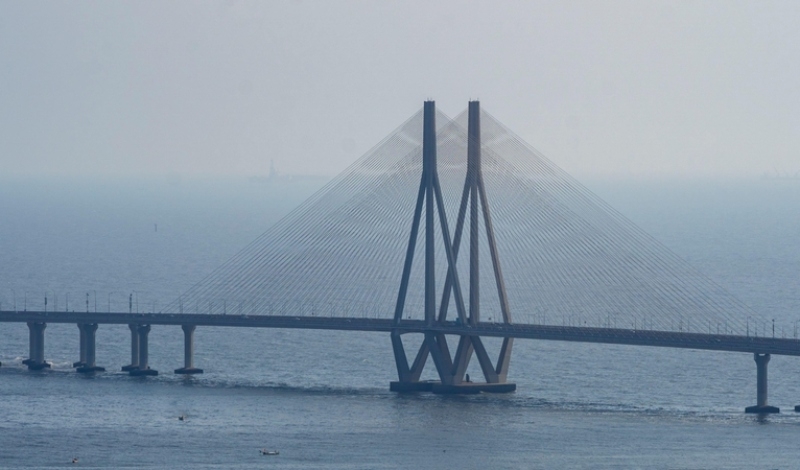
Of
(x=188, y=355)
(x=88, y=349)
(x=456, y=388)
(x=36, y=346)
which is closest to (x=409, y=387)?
(x=456, y=388)

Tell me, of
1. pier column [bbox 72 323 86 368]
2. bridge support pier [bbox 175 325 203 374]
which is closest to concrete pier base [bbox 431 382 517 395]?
bridge support pier [bbox 175 325 203 374]

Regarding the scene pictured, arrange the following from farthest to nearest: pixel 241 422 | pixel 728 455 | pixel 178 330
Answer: pixel 178 330 → pixel 241 422 → pixel 728 455

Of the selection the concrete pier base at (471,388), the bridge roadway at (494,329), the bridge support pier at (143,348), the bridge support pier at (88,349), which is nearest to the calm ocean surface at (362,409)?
the bridge support pier at (88,349)

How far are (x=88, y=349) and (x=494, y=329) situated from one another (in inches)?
723

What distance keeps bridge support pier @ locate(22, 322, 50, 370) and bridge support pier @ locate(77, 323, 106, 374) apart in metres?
1.79

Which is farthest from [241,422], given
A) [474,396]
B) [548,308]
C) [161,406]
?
[548,308]

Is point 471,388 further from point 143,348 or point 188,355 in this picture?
point 143,348

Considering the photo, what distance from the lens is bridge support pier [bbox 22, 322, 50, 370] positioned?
80938mm

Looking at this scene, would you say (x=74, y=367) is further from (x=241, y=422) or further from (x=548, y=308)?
(x=548, y=308)

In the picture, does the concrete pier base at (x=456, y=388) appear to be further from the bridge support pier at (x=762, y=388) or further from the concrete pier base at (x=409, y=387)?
the bridge support pier at (x=762, y=388)

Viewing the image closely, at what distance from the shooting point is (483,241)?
126000mm

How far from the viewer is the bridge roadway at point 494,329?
68625 mm

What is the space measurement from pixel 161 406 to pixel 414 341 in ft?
76.8

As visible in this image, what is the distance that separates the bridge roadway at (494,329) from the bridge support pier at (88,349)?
1.16 ft
